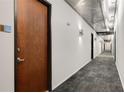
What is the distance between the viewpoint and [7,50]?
2018 mm

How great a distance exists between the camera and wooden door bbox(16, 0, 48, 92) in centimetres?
242

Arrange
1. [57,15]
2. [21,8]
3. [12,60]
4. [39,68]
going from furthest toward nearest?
[57,15] → [39,68] → [21,8] → [12,60]

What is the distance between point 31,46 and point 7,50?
2.58 ft

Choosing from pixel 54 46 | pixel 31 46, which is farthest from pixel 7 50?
pixel 54 46

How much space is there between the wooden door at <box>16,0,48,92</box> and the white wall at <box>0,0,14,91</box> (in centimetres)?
20

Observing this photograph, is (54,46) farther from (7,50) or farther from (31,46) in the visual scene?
(7,50)

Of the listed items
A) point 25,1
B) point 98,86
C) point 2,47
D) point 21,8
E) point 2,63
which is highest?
point 25,1

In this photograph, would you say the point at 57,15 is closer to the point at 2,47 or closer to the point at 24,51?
the point at 24,51

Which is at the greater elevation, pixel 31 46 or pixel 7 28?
pixel 7 28

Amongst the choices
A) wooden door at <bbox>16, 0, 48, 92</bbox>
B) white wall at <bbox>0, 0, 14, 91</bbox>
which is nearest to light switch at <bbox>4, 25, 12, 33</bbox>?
white wall at <bbox>0, 0, 14, 91</bbox>

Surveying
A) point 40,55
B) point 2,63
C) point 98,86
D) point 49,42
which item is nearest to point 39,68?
point 40,55

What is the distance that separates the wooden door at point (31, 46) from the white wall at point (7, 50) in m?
0.20

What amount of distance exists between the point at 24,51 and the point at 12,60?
0.45m

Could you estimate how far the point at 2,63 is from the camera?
193cm
